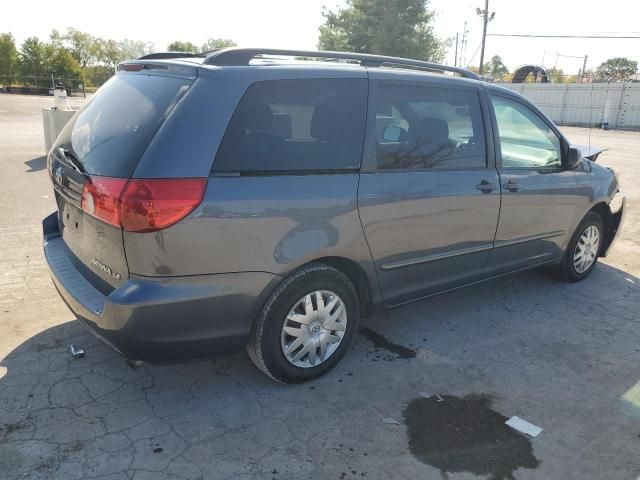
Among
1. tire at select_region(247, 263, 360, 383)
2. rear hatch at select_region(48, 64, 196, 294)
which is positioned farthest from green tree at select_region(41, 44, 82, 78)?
tire at select_region(247, 263, 360, 383)

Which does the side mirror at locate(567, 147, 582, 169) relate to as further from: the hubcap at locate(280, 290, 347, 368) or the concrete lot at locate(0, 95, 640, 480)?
the hubcap at locate(280, 290, 347, 368)

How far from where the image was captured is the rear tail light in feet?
8.06

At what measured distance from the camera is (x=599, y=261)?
5.79 metres

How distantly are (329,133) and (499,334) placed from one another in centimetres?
207

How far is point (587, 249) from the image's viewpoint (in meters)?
5.06

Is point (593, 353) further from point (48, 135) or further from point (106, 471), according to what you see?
point (48, 135)

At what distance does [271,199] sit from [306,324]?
804mm

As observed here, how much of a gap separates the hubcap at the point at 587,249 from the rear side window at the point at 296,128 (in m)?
2.90

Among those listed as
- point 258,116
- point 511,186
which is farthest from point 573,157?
point 258,116

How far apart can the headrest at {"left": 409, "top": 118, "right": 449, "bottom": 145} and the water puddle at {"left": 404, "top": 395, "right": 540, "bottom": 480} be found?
1.62 meters

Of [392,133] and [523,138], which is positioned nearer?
[392,133]

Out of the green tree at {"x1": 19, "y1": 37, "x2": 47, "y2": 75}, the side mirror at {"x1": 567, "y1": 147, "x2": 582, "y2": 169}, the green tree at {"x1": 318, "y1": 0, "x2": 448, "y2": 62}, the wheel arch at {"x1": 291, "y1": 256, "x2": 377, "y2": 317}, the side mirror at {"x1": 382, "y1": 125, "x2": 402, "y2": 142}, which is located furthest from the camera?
the green tree at {"x1": 19, "y1": 37, "x2": 47, "y2": 75}

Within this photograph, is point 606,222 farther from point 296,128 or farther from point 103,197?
point 103,197

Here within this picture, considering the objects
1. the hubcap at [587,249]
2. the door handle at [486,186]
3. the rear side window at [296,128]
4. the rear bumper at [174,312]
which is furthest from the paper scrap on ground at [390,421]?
the hubcap at [587,249]
